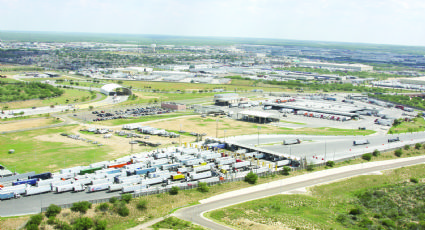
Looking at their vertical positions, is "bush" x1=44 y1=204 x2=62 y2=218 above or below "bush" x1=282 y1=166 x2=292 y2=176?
above

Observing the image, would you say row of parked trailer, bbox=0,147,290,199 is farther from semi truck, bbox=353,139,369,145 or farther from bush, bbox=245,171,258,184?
semi truck, bbox=353,139,369,145

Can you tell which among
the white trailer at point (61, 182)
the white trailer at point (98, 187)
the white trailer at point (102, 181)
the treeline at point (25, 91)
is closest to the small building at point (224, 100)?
the treeline at point (25, 91)

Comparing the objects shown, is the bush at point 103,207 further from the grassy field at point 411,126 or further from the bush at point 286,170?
the grassy field at point 411,126

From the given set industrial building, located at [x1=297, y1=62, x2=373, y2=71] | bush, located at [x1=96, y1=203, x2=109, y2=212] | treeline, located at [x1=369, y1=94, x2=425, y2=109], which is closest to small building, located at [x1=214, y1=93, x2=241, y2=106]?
treeline, located at [x1=369, y1=94, x2=425, y2=109]

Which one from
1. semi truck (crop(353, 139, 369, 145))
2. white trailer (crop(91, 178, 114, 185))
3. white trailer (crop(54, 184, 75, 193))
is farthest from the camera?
semi truck (crop(353, 139, 369, 145))

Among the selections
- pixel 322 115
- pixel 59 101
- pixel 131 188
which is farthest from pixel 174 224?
pixel 59 101

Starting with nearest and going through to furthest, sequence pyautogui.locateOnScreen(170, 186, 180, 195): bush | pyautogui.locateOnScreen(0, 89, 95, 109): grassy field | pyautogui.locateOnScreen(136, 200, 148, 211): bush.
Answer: pyautogui.locateOnScreen(136, 200, 148, 211): bush
pyautogui.locateOnScreen(170, 186, 180, 195): bush
pyautogui.locateOnScreen(0, 89, 95, 109): grassy field

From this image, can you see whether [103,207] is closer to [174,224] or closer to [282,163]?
[174,224]

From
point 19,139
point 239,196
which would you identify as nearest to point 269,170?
point 239,196
